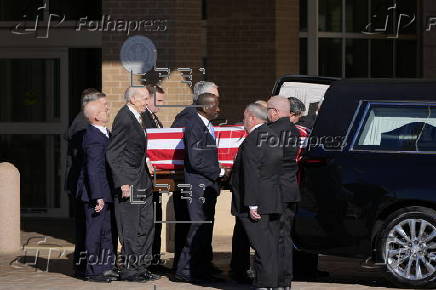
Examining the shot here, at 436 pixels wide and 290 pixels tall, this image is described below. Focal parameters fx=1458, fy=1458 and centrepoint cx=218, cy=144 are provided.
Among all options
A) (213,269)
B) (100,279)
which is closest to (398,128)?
(213,269)

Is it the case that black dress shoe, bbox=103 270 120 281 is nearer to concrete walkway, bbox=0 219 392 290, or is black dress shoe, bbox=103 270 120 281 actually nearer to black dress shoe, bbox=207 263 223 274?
concrete walkway, bbox=0 219 392 290

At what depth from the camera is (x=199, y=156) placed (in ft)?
46.4

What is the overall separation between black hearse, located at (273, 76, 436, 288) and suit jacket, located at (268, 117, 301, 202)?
1.15ft

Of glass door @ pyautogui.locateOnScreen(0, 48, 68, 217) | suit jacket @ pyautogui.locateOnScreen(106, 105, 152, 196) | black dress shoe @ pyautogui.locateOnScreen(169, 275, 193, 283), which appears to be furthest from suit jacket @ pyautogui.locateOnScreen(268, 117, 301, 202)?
glass door @ pyautogui.locateOnScreen(0, 48, 68, 217)

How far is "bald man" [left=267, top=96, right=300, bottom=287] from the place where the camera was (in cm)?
1324

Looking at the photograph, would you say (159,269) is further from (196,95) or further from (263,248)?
(263,248)

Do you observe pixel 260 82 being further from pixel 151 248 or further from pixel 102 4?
pixel 151 248

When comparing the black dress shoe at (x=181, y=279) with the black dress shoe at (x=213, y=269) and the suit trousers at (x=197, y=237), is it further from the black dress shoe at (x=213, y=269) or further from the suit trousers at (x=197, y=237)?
the black dress shoe at (x=213, y=269)

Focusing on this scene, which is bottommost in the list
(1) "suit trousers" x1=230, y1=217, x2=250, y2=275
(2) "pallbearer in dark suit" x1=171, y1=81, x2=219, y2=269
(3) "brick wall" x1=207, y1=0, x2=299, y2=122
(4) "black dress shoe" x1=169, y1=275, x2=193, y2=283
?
(4) "black dress shoe" x1=169, y1=275, x2=193, y2=283

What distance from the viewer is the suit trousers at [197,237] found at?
14297mm

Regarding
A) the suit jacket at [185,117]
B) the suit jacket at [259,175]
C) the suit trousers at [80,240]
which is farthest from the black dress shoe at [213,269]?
the suit jacket at [259,175]

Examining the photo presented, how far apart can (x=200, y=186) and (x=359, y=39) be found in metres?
6.82

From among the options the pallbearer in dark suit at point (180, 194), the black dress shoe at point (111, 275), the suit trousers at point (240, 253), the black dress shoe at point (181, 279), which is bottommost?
the black dress shoe at point (181, 279)

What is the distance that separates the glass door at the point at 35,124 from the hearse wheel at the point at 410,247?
7901 millimetres
